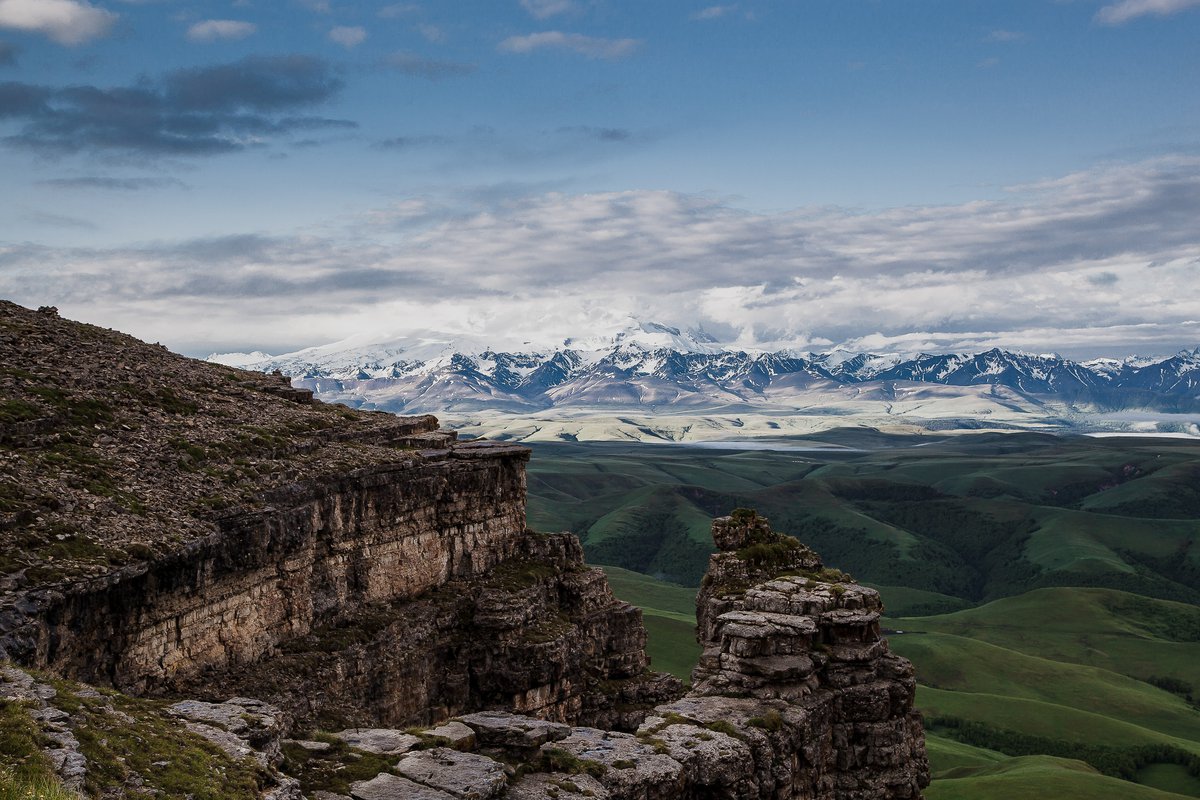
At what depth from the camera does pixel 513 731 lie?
4459 centimetres

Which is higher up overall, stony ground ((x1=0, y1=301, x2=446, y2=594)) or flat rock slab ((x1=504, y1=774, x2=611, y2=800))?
stony ground ((x1=0, y1=301, x2=446, y2=594))

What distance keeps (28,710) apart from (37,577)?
11.4 meters

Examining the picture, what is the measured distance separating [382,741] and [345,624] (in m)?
19.2

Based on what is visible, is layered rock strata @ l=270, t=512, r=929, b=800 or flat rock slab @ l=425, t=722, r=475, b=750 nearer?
layered rock strata @ l=270, t=512, r=929, b=800

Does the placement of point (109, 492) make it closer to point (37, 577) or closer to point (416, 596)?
point (37, 577)

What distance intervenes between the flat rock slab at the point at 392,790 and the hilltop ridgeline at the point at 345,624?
0.40 ft

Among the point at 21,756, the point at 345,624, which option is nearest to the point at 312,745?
the point at 21,756

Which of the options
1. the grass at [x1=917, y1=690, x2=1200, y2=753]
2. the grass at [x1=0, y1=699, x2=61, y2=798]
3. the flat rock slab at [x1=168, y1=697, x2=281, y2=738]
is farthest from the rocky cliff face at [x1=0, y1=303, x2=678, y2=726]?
the grass at [x1=917, y1=690, x2=1200, y2=753]

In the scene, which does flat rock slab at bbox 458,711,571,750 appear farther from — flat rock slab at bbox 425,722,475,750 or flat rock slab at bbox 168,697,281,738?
flat rock slab at bbox 168,697,281,738

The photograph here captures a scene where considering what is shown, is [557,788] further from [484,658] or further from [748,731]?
[484,658]

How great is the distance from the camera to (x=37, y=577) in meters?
40.1

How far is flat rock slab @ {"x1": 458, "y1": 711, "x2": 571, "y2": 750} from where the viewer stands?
44.2 meters

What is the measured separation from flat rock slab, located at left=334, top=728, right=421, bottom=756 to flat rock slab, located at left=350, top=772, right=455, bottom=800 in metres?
3.17

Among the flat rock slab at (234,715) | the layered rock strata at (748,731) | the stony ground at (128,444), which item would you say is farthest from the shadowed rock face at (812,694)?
the stony ground at (128,444)
